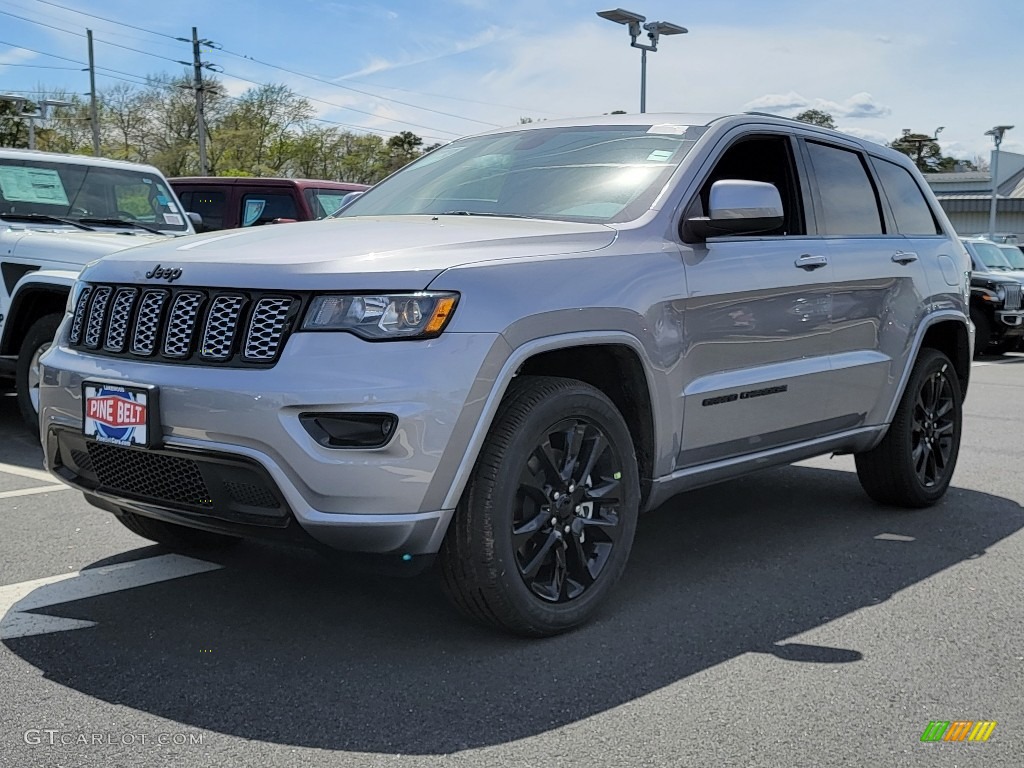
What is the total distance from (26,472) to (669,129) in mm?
4048

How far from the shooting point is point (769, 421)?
15.5 feet

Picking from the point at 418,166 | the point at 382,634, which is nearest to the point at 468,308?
the point at 382,634

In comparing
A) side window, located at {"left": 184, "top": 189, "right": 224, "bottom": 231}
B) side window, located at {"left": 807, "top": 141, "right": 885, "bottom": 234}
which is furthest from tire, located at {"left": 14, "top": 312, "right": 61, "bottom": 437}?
A: side window, located at {"left": 184, "top": 189, "right": 224, "bottom": 231}

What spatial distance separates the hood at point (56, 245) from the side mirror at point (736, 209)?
4.21 m

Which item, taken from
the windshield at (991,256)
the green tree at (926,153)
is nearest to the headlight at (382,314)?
the windshield at (991,256)

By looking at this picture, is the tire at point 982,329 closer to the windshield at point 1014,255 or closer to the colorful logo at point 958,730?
the windshield at point 1014,255

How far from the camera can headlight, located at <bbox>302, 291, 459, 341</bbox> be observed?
3342 mm

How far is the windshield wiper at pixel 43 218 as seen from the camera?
7949 millimetres

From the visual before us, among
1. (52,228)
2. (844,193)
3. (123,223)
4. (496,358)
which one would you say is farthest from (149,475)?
(123,223)

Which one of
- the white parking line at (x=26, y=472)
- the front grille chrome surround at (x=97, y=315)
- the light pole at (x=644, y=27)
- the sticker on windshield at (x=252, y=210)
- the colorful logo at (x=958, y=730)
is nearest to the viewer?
the colorful logo at (x=958, y=730)

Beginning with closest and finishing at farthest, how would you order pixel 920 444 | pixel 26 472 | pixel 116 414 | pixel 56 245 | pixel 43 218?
pixel 116 414 → pixel 920 444 → pixel 26 472 → pixel 56 245 → pixel 43 218

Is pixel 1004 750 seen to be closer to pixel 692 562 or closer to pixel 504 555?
pixel 504 555

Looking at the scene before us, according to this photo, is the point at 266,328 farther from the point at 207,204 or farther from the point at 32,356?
the point at 207,204

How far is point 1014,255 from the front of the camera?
19359 millimetres
